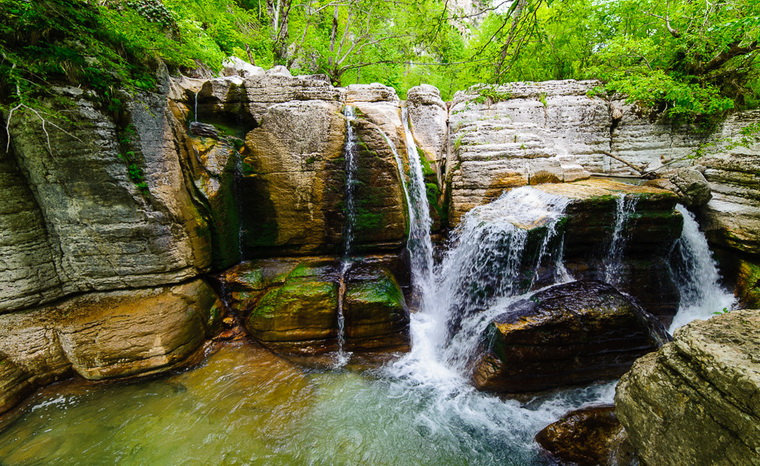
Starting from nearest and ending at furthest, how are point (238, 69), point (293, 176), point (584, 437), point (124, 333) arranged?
point (584, 437)
point (124, 333)
point (293, 176)
point (238, 69)

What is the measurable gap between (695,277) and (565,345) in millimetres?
4380

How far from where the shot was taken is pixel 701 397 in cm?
195

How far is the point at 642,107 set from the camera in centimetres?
782

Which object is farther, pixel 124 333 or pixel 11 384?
pixel 124 333

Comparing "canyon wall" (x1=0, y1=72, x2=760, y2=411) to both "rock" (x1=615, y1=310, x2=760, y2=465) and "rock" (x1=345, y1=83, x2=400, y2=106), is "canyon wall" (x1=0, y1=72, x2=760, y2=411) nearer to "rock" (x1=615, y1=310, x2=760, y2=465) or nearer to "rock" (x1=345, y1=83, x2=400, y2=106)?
"rock" (x1=345, y1=83, x2=400, y2=106)

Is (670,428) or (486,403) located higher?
(670,428)

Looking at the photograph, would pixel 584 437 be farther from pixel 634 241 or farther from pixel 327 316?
pixel 634 241

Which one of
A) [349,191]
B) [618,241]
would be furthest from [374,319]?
[618,241]

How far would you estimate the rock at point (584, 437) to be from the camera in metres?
3.19

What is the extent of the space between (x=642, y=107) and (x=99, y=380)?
13911 mm

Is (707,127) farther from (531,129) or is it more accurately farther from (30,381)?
(30,381)

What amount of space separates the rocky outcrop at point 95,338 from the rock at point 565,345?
17.5 feet

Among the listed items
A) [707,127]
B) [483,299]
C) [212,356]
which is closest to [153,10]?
[212,356]

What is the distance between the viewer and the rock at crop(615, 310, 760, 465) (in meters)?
1.72
